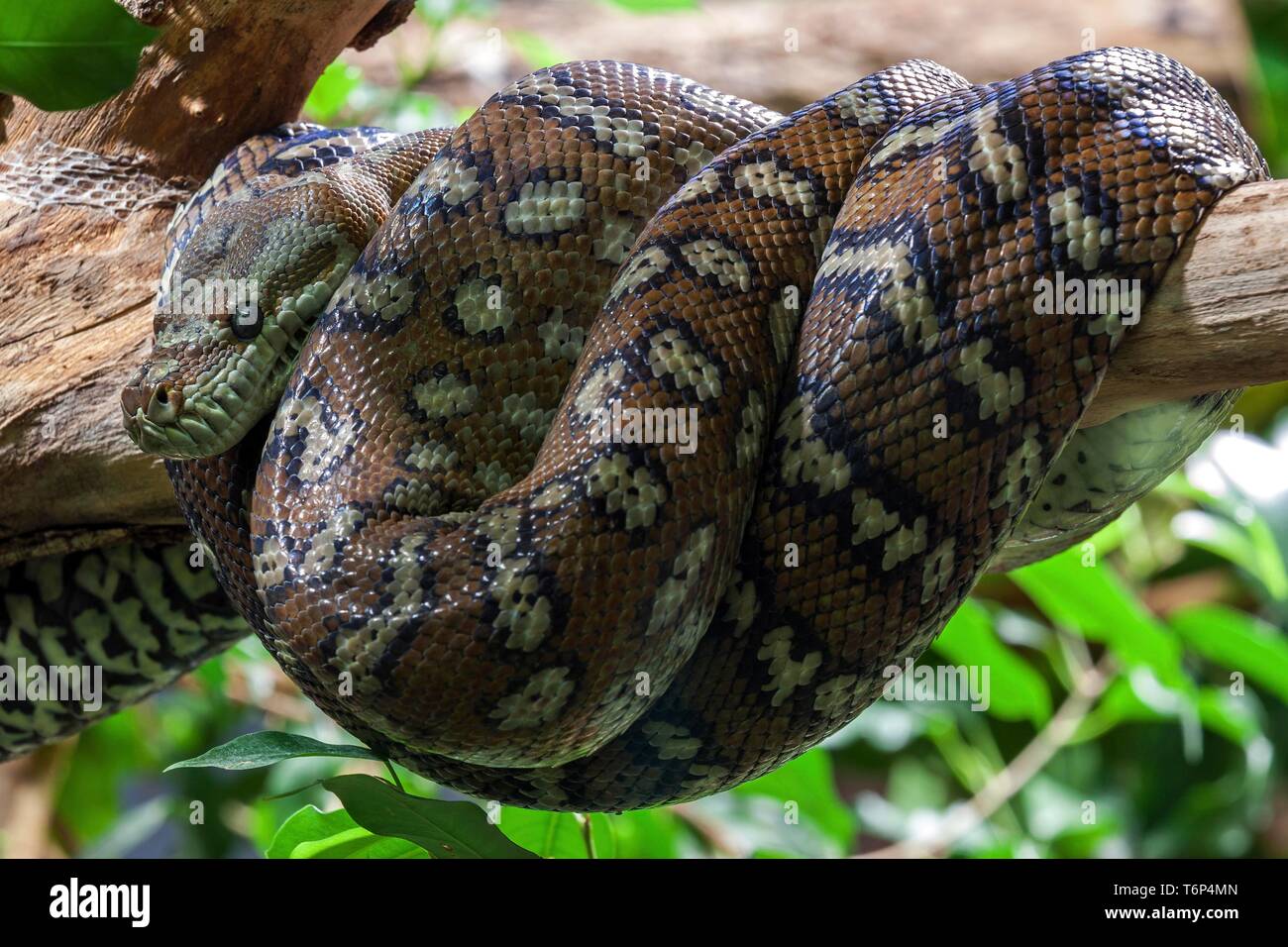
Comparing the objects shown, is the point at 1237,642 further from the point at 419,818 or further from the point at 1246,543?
the point at 419,818

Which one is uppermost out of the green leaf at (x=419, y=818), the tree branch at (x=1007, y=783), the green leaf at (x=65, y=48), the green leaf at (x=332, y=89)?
the green leaf at (x=332, y=89)

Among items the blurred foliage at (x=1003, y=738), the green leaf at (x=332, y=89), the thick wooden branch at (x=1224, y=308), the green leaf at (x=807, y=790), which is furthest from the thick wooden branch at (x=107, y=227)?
the thick wooden branch at (x=1224, y=308)

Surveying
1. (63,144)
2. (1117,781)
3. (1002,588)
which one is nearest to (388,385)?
(63,144)

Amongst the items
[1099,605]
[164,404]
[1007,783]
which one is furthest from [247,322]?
[1007,783]

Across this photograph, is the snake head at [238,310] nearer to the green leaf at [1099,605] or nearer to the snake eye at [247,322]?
the snake eye at [247,322]

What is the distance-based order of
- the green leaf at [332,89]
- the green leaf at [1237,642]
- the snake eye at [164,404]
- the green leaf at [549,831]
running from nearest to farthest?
the snake eye at [164,404]
the green leaf at [549,831]
the green leaf at [1237,642]
the green leaf at [332,89]

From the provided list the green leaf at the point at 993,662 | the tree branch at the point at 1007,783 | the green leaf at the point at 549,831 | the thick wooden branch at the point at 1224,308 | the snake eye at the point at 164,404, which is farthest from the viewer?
the tree branch at the point at 1007,783

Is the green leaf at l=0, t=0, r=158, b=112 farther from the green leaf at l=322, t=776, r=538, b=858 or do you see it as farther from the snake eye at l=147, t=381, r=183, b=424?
the green leaf at l=322, t=776, r=538, b=858

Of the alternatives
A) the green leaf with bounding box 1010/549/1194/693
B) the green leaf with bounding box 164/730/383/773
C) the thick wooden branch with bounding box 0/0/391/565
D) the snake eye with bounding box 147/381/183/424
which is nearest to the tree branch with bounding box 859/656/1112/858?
the green leaf with bounding box 1010/549/1194/693
